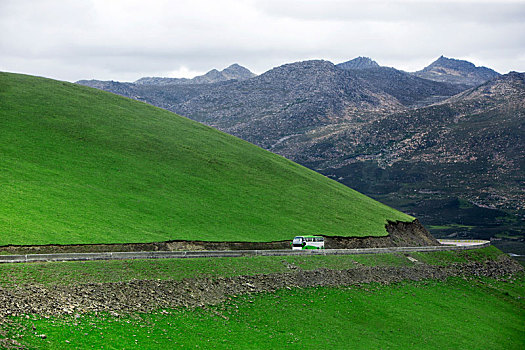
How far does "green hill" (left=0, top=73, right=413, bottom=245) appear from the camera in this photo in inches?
2687

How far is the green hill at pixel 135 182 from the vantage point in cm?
6825

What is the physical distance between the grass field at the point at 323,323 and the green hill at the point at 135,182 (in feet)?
60.0

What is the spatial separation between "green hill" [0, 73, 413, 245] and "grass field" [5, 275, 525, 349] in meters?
18.3

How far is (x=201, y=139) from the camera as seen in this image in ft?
413

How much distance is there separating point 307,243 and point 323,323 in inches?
914

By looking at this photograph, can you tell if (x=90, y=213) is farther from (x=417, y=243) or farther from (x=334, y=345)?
(x=417, y=243)

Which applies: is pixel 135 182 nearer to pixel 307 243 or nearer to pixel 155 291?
pixel 307 243

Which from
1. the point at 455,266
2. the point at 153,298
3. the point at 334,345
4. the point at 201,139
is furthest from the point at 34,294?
the point at 201,139

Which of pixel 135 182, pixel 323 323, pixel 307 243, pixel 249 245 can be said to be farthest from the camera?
pixel 135 182

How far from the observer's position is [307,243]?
76562 mm

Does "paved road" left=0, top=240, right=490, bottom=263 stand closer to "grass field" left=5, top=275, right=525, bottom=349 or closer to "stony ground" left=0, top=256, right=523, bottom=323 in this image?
"stony ground" left=0, top=256, right=523, bottom=323

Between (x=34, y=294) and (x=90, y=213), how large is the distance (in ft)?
94.4

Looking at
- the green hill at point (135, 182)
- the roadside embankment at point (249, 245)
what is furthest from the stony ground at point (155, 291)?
the green hill at point (135, 182)

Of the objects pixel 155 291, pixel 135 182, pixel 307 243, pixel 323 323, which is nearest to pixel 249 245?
pixel 307 243
